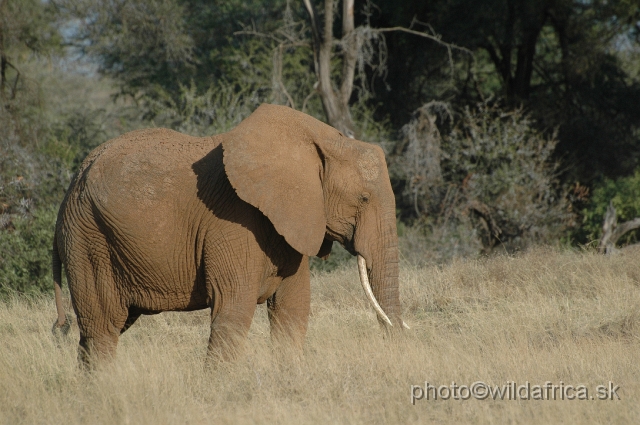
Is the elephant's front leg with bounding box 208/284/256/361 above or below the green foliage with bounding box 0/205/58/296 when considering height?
above

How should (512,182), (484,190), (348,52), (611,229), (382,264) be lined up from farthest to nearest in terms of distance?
(348,52)
(484,190)
(512,182)
(611,229)
(382,264)

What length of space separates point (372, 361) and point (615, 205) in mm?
10244

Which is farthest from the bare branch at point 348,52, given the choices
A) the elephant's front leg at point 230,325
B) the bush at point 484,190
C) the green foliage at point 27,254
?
the elephant's front leg at point 230,325

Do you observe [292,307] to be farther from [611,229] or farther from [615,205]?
[615,205]

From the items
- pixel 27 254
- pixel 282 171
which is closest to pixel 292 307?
pixel 282 171

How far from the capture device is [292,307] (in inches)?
275

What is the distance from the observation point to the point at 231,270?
6.43m

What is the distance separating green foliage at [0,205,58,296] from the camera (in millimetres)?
11752

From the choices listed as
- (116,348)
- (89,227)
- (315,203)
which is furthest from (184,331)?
(315,203)

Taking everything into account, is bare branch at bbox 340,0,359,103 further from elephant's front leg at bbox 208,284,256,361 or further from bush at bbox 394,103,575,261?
elephant's front leg at bbox 208,284,256,361

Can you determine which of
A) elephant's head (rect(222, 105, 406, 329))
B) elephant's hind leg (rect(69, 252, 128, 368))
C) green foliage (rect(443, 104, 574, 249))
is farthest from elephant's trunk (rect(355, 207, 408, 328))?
green foliage (rect(443, 104, 574, 249))

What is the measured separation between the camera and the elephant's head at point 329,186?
648cm

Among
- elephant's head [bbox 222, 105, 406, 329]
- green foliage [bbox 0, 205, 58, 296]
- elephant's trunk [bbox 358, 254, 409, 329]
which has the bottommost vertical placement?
green foliage [bbox 0, 205, 58, 296]

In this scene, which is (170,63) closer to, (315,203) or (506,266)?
(506,266)
